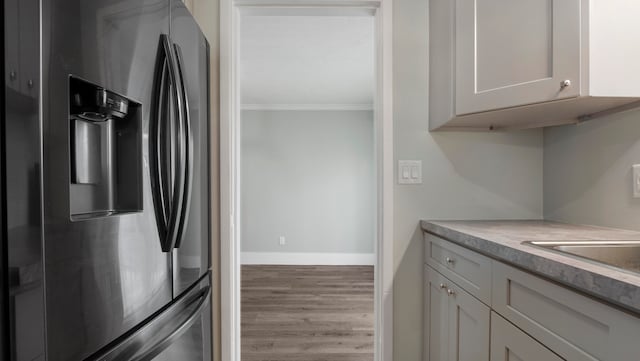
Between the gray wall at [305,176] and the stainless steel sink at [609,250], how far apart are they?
4.05 meters

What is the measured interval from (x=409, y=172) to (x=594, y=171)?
785mm

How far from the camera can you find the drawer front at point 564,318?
64cm

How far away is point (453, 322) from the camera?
1361 millimetres

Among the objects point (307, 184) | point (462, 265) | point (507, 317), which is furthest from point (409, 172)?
point (307, 184)

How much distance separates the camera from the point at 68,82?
0.64 metres

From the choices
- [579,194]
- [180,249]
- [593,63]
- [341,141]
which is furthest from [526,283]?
[341,141]

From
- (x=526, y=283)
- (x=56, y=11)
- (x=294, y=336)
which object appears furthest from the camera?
(x=294, y=336)

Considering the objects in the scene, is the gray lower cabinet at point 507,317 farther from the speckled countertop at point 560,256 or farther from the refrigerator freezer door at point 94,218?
the refrigerator freezer door at point 94,218

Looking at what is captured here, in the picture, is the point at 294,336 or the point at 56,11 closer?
the point at 56,11

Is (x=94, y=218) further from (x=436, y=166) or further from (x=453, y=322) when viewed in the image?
(x=436, y=166)

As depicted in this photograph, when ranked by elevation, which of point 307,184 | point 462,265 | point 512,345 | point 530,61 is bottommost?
point 512,345

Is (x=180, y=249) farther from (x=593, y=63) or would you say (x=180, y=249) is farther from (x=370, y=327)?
(x=370, y=327)

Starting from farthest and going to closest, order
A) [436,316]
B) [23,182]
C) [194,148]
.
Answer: [436,316], [194,148], [23,182]

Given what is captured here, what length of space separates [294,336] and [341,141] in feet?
10.4
